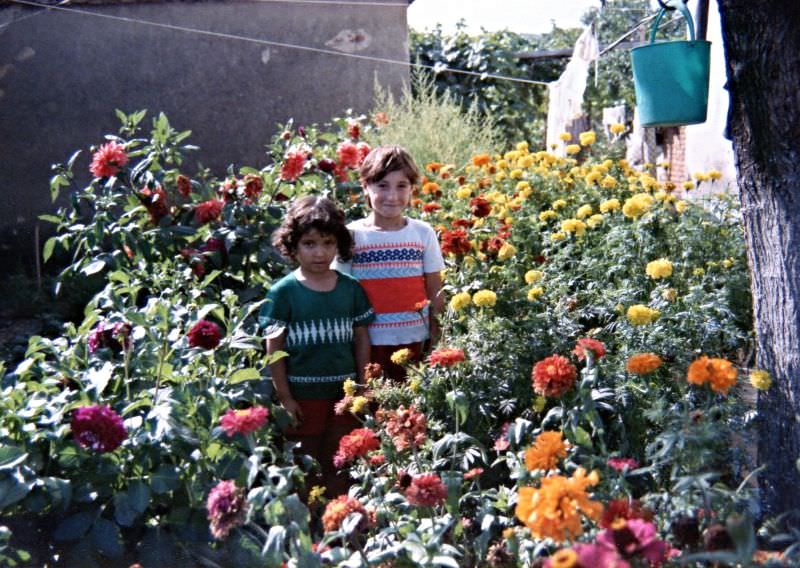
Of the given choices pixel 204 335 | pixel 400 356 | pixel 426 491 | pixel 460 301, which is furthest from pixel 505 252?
pixel 426 491

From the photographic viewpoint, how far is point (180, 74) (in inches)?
330

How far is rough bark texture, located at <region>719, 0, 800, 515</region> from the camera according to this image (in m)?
2.26

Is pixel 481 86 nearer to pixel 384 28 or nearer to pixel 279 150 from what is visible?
pixel 384 28

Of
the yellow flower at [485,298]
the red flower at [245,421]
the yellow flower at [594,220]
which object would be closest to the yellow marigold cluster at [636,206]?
the yellow flower at [594,220]

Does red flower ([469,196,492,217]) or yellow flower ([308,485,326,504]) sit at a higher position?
red flower ([469,196,492,217])

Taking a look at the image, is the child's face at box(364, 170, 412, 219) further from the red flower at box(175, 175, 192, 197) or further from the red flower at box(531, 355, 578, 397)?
the red flower at box(531, 355, 578, 397)

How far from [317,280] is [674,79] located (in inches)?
51.2

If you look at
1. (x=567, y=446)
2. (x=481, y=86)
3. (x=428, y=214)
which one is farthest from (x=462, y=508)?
(x=481, y=86)

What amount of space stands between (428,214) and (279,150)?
0.86 m

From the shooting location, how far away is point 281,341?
3.03 m

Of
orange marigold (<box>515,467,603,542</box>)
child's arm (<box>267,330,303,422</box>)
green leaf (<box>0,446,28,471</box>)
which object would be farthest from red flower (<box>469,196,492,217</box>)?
orange marigold (<box>515,467,603,542</box>)

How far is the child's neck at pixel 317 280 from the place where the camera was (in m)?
3.16

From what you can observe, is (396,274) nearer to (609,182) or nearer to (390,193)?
(390,193)

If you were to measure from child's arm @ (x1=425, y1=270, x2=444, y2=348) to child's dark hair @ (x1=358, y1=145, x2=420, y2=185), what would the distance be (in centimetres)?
35
